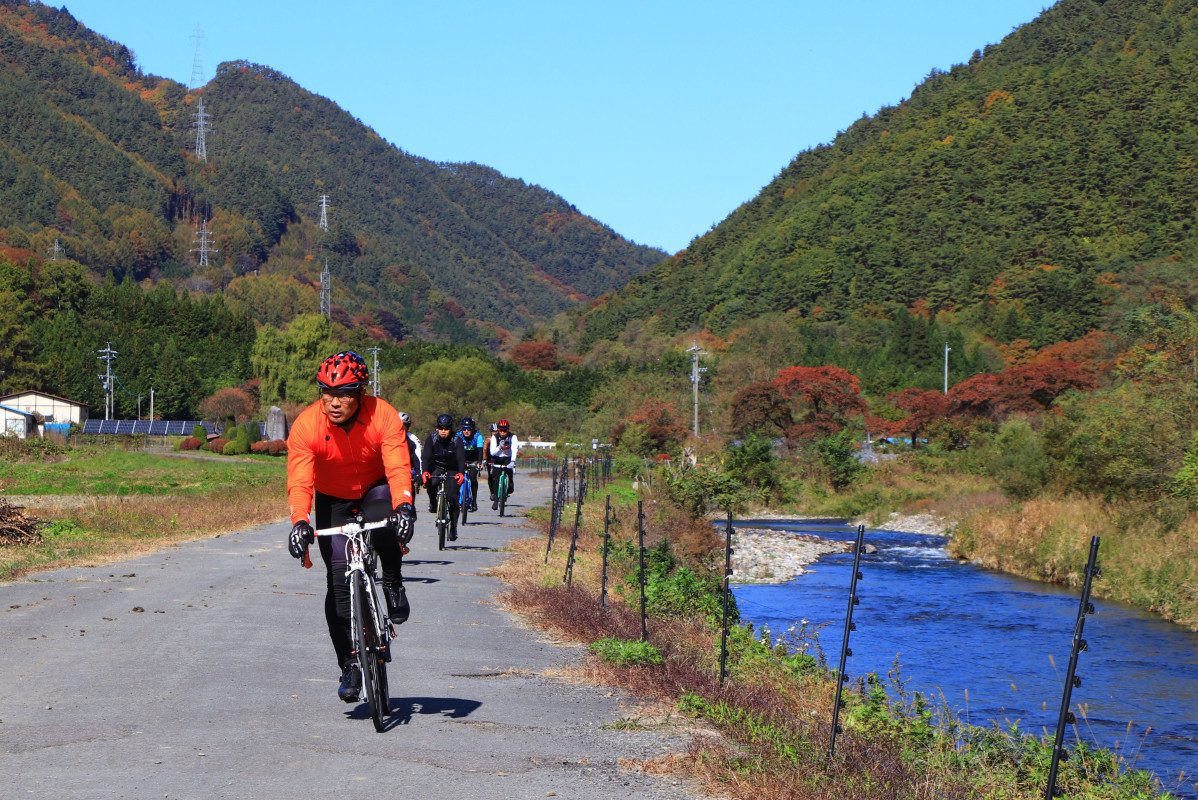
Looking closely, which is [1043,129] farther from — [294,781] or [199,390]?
[294,781]

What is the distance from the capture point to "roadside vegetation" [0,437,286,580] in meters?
17.0

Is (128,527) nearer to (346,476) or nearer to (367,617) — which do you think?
(346,476)

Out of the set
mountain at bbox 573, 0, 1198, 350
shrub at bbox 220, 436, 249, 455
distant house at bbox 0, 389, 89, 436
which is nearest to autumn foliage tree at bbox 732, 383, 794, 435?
shrub at bbox 220, 436, 249, 455

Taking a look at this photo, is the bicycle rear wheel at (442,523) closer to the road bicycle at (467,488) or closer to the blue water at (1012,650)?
the road bicycle at (467,488)

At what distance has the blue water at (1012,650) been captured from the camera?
→ 13.8m

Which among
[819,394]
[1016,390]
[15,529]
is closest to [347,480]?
[15,529]

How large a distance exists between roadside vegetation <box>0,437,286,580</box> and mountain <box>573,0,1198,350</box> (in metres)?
67.6

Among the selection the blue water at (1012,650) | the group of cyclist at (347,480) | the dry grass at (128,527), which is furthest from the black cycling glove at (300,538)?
the dry grass at (128,527)

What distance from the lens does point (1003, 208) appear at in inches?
4631

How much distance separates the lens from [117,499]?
30125mm

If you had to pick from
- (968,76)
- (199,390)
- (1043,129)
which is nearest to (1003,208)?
(1043,129)

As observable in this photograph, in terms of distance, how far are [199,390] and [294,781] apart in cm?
11781

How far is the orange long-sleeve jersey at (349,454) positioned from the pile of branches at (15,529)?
11760 mm

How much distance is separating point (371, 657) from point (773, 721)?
8.11 feet
